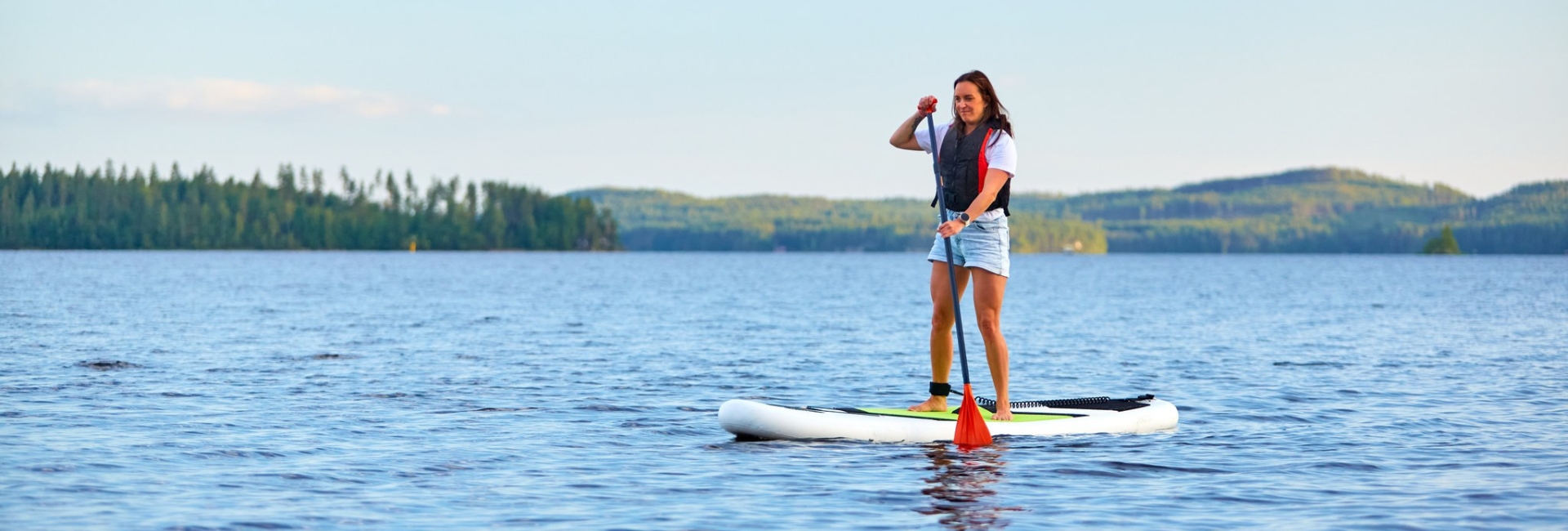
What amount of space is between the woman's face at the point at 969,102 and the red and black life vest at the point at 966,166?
112 millimetres

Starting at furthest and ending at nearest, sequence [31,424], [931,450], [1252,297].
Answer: [1252,297]
[31,424]
[931,450]

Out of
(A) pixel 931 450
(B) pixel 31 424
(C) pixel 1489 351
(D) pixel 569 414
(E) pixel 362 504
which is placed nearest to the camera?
(E) pixel 362 504

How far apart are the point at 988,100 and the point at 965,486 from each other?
3283 millimetres

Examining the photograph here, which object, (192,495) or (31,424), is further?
(31,424)

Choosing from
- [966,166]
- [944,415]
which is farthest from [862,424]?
[966,166]

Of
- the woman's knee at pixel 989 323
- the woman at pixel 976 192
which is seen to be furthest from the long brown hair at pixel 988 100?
the woman's knee at pixel 989 323

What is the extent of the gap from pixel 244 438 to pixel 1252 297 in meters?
61.0

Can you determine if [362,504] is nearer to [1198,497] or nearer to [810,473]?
[810,473]

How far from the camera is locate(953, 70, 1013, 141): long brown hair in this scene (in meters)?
12.0

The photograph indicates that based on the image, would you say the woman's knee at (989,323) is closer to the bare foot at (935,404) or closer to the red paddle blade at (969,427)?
the red paddle blade at (969,427)

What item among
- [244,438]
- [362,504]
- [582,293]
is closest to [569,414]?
[244,438]

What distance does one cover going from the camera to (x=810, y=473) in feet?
37.1

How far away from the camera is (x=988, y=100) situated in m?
12.1

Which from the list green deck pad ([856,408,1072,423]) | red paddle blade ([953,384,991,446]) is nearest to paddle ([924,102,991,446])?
red paddle blade ([953,384,991,446])
